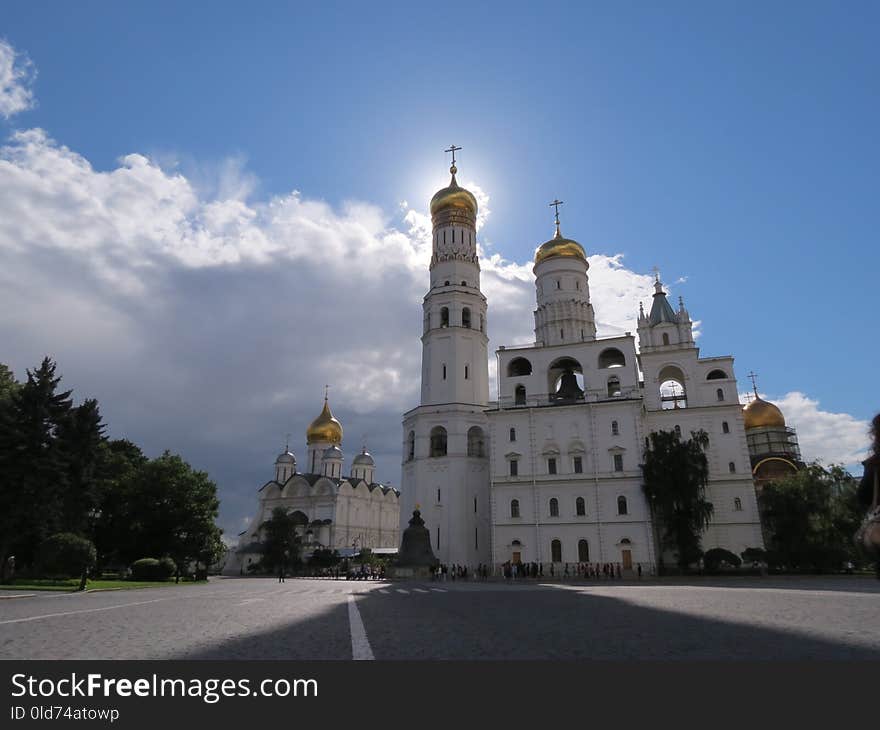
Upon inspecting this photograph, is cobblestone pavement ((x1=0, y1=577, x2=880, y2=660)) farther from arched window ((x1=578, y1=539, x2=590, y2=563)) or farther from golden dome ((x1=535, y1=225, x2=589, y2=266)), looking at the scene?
golden dome ((x1=535, y1=225, x2=589, y2=266))

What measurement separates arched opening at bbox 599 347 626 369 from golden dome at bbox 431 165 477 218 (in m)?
18.0

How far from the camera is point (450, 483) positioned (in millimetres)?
45250

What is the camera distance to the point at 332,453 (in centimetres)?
8106

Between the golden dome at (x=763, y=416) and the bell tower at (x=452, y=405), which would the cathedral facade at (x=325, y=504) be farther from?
the golden dome at (x=763, y=416)

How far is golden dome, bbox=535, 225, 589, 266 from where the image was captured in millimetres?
54125

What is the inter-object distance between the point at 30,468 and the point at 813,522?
43790 mm

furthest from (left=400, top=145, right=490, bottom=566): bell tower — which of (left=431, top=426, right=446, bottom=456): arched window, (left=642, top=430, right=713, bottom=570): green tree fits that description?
(left=642, top=430, right=713, bottom=570): green tree

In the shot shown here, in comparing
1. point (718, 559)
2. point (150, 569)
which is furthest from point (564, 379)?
point (150, 569)

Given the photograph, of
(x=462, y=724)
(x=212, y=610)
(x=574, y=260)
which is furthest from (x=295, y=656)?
(x=574, y=260)

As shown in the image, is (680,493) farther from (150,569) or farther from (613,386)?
(150,569)

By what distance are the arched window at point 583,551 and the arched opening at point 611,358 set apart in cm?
1403

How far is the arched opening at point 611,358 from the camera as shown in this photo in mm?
46844

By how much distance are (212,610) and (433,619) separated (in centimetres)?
537

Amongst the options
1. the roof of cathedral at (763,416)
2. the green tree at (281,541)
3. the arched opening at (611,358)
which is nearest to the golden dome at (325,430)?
the green tree at (281,541)
